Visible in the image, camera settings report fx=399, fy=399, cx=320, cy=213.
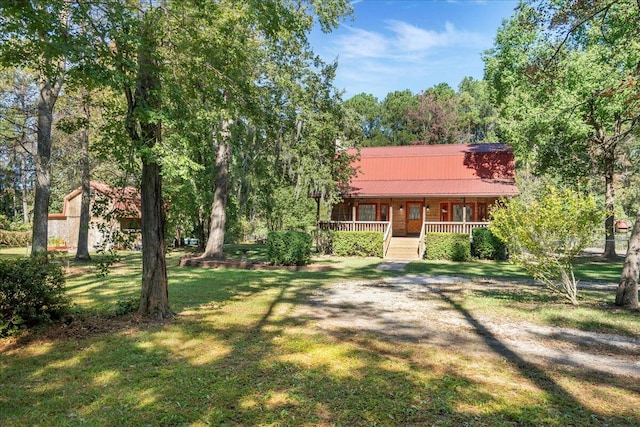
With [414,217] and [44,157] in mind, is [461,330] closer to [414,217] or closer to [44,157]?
[44,157]

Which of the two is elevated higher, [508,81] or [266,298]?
[508,81]

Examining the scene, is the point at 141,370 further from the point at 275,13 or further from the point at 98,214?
the point at 275,13

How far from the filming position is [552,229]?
8070 millimetres

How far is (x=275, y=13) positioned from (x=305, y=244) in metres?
10.4

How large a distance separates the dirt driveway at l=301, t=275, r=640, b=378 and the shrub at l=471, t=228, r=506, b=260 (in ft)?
33.5

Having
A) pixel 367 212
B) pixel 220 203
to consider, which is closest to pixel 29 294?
pixel 220 203

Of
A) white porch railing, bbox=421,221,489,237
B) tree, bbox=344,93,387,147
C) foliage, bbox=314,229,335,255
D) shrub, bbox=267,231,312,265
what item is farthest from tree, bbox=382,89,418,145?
shrub, bbox=267,231,312,265

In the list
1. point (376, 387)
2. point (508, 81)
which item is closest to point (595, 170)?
point (508, 81)

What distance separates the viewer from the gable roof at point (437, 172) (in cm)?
2238

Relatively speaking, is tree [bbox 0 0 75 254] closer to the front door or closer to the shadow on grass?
the shadow on grass

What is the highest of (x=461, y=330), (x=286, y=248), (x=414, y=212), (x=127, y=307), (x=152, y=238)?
(x=414, y=212)

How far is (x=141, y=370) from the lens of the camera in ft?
15.0

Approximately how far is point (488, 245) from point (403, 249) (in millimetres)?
4369

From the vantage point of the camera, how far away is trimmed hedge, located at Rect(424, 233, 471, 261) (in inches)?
761
